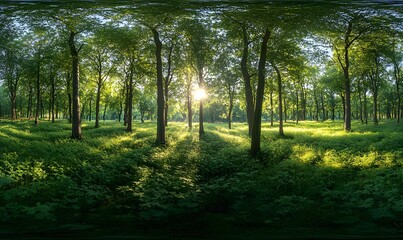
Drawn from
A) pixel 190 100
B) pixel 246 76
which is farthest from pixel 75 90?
pixel 190 100

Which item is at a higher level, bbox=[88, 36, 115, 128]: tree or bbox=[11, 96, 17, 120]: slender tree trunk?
bbox=[88, 36, 115, 128]: tree

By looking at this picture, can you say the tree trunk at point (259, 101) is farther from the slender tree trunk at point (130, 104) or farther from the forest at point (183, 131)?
the slender tree trunk at point (130, 104)

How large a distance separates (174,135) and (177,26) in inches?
74.1

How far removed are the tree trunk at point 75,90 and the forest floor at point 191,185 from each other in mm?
127

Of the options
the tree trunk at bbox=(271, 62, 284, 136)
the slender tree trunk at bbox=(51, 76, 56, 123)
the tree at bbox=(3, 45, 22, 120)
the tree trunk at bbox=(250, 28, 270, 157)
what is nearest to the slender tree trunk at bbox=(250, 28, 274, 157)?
the tree trunk at bbox=(250, 28, 270, 157)

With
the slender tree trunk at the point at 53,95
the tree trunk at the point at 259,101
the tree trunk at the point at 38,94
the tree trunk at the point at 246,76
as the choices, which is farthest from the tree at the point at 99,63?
the tree trunk at the point at 259,101

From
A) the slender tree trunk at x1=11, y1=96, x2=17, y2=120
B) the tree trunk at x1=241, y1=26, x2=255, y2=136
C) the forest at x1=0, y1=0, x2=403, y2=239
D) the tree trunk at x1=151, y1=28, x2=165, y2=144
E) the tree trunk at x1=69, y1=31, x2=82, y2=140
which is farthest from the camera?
the tree trunk at x1=241, y1=26, x2=255, y2=136

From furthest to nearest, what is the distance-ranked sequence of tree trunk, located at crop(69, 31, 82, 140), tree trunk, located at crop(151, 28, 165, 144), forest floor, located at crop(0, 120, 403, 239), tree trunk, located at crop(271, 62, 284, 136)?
tree trunk, located at crop(271, 62, 284, 136) → tree trunk, located at crop(151, 28, 165, 144) → tree trunk, located at crop(69, 31, 82, 140) → forest floor, located at crop(0, 120, 403, 239)

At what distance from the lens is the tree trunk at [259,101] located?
13.9 ft

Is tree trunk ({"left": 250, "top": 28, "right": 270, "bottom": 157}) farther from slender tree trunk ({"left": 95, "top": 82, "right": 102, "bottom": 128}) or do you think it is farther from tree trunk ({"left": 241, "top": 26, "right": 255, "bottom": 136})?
slender tree trunk ({"left": 95, "top": 82, "right": 102, "bottom": 128})

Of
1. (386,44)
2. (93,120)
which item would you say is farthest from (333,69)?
(93,120)

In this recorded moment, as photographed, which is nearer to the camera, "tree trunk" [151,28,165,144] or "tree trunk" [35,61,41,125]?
"tree trunk" [35,61,41,125]

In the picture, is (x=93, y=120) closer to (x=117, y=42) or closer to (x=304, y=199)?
(x=117, y=42)

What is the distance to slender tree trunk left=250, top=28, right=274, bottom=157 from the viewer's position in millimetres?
4250
